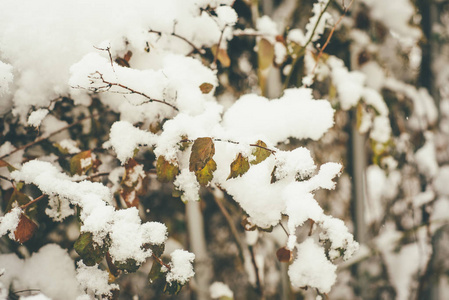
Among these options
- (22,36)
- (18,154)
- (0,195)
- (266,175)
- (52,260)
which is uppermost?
(22,36)

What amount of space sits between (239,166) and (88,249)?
32cm

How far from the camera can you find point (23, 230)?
0.61 m

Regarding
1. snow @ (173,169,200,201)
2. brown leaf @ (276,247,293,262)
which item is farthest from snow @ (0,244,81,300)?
brown leaf @ (276,247,293,262)

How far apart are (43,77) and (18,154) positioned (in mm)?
217

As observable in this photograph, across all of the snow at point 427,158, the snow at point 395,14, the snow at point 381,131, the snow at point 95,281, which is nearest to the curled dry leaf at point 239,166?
the snow at point 95,281

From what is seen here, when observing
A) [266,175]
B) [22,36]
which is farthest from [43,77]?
[266,175]

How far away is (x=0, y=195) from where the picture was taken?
83 centimetres

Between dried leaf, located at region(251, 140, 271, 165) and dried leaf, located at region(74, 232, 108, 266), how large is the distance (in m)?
0.32

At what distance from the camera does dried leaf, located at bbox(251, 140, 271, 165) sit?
1.90 ft

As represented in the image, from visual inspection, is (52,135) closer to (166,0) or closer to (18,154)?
(18,154)

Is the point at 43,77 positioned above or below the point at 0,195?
above

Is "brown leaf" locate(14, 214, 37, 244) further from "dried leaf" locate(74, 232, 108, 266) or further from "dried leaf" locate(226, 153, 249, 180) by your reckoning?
"dried leaf" locate(226, 153, 249, 180)

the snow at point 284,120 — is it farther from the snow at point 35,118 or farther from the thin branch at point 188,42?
the snow at point 35,118

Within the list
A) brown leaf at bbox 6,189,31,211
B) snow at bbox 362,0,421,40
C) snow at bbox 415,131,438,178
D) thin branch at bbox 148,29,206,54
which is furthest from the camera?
snow at bbox 415,131,438,178
